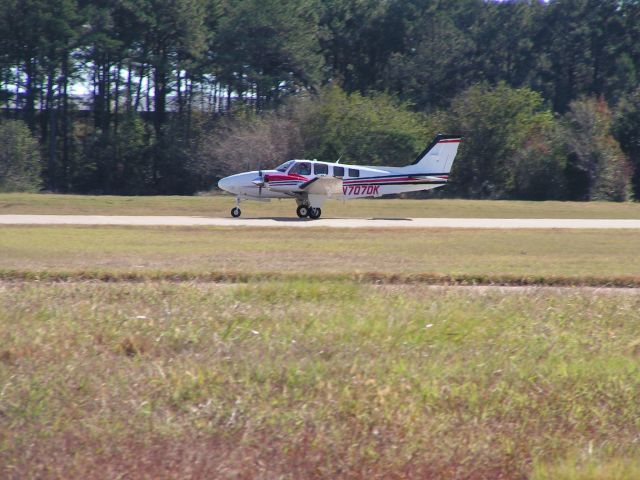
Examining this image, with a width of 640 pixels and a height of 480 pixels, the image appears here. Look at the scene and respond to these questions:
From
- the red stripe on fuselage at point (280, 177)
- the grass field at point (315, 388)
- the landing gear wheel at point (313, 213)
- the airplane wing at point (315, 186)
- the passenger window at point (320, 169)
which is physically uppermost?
the passenger window at point (320, 169)

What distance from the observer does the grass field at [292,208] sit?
32.2m

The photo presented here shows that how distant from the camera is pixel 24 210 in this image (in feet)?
104

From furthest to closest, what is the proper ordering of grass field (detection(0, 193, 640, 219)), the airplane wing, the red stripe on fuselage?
1. grass field (detection(0, 193, 640, 219))
2. the red stripe on fuselage
3. the airplane wing

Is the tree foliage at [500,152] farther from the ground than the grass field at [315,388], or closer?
farther from the ground

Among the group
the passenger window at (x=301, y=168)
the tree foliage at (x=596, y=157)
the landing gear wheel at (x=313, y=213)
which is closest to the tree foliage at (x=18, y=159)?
the passenger window at (x=301, y=168)

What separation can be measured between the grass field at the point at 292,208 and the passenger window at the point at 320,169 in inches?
97.2

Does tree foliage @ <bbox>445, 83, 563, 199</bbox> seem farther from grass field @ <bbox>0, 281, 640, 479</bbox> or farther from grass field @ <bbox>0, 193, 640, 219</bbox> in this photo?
grass field @ <bbox>0, 281, 640, 479</bbox>

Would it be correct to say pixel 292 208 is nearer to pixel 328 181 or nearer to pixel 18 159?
pixel 328 181

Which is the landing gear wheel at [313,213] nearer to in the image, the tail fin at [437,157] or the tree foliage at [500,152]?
the tail fin at [437,157]

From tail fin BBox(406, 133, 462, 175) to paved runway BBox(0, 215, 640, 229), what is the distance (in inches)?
102

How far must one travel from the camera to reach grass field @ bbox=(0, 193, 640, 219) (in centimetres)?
3222

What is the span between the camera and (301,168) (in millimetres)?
30672

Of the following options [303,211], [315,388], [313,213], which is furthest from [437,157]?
[315,388]

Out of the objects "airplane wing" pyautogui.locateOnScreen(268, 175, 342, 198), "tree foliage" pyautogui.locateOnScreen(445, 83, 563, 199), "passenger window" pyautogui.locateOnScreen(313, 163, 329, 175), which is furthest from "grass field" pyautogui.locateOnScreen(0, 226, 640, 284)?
"tree foliage" pyautogui.locateOnScreen(445, 83, 563, 199)
